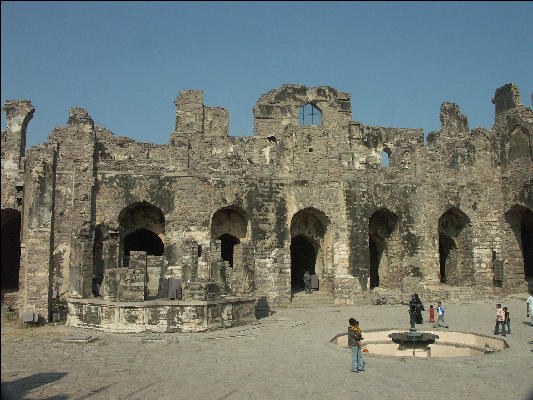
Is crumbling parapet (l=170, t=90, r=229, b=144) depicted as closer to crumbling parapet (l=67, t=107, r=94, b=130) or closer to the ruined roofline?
the ruined roofline

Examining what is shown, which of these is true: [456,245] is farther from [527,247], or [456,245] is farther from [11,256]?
[11,256]

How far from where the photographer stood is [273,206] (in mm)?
20156

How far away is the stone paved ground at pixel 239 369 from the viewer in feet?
24.6

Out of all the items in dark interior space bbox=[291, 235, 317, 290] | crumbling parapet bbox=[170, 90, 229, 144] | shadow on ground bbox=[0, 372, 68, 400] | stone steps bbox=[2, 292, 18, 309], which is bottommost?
shadow on ground bbox=[0, 372, 68, 400]

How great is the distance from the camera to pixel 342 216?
2064 centimetres

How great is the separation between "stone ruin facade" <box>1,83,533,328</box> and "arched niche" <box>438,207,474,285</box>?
0.20 feet

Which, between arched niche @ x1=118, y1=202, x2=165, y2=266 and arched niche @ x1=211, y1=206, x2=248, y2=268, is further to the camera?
arched niche @ x1=211, y1=206, x2=248, y2=268

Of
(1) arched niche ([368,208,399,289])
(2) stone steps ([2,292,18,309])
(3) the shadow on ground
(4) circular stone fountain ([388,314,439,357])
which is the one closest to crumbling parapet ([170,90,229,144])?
(1) arched niche ([368,208,399,289])

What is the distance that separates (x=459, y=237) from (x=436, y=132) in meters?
5.41

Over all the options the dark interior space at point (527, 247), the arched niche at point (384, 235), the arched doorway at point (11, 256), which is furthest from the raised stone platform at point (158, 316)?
the dark interior space at point (527, 247)

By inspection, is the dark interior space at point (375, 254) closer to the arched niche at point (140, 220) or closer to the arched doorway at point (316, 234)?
the arched doorway at point (316, 234)

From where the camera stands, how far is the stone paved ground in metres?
7.50

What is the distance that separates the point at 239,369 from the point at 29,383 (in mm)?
3505

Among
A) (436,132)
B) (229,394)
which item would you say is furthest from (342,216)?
(229,394)
